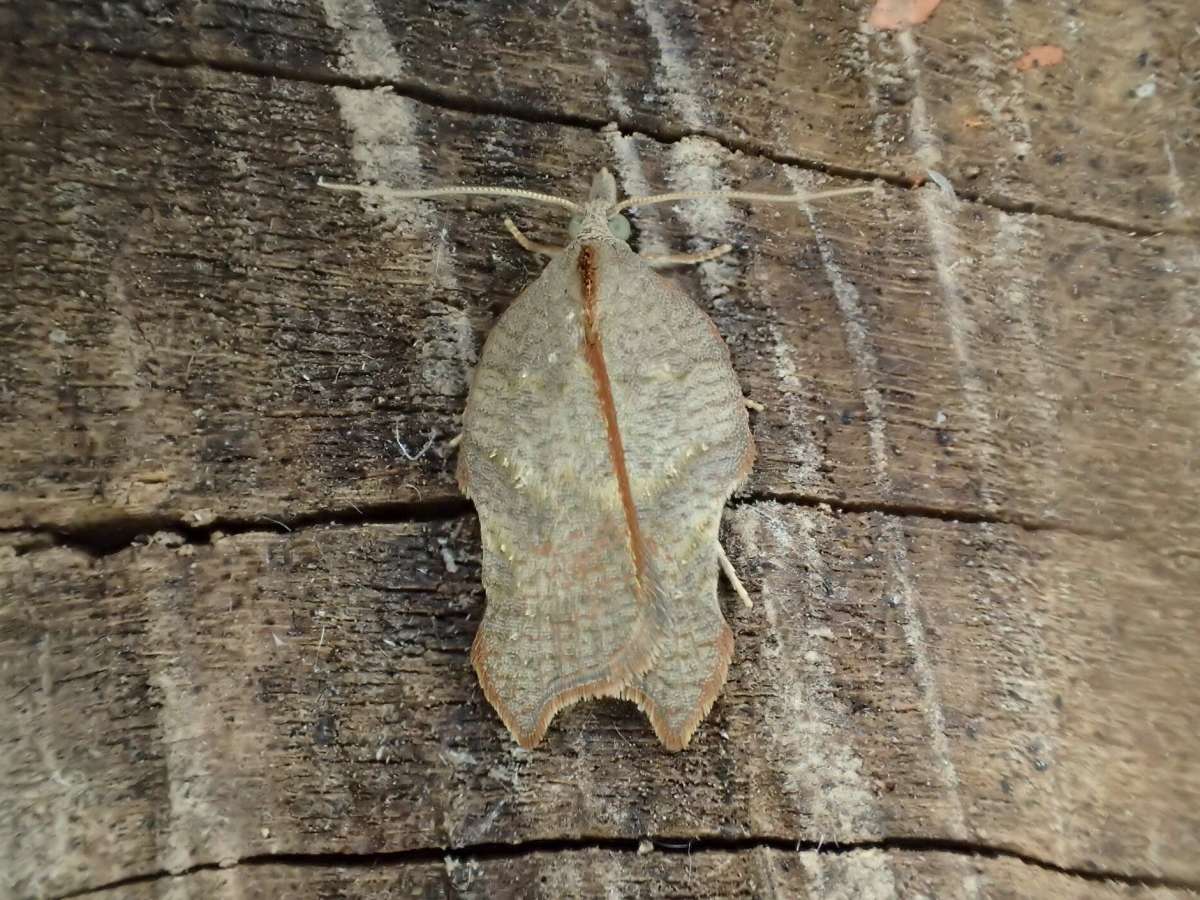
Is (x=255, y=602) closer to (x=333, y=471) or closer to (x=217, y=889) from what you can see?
(x=333, y=471)

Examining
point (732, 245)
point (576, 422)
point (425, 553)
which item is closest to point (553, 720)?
point (425, 553)

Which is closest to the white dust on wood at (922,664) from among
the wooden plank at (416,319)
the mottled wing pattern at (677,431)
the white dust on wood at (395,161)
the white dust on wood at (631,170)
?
the wooden plank at (416,319)

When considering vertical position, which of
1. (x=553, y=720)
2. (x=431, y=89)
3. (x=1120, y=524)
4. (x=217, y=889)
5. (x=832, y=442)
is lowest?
(x=217, y=889)

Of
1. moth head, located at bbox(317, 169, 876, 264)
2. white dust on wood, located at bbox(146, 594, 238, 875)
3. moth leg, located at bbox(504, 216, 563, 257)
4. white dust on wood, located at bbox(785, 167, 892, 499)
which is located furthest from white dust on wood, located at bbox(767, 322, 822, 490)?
white dust on wood, located at bbox(146, 594, 238, 875)

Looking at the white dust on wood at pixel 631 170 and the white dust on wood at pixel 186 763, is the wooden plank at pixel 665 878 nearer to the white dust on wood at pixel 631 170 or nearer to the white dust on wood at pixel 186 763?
the white dust on wood at pixel 186 763

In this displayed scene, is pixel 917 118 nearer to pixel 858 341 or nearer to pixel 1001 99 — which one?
pixel 1001 99

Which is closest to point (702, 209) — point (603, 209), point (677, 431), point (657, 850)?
point (603, 209)
